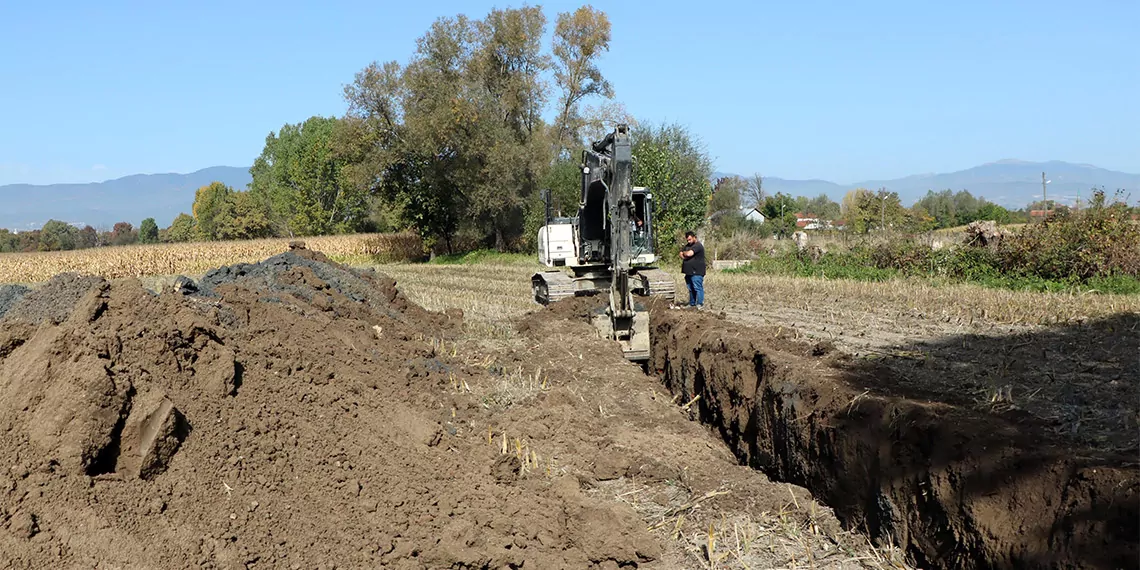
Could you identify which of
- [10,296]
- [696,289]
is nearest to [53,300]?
[10,296]

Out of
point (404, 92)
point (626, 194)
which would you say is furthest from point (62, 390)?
point (404, 92)

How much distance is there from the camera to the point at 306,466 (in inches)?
250

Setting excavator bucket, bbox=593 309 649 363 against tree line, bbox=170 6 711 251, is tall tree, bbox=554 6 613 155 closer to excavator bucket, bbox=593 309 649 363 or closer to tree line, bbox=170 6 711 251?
tree line, bbox=170 6 711 251

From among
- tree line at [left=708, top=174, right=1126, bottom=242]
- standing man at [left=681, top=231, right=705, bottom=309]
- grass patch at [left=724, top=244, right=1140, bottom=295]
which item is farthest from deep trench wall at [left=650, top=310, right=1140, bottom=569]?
tree line at [left=708, top=174, right=1126, bottom=242]

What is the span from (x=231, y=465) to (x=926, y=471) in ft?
15.5

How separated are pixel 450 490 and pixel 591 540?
1.22 metres

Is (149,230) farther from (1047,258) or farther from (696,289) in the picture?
(1047,258)

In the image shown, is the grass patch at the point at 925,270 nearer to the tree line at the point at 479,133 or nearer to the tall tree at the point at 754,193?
the tree line at the point at 479,133

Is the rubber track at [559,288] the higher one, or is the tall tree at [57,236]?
the tall tree at [57,236]

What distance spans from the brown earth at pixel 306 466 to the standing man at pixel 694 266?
242 inches

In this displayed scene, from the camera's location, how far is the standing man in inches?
587

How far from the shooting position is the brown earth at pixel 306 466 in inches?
207

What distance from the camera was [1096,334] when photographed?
10.6 metres

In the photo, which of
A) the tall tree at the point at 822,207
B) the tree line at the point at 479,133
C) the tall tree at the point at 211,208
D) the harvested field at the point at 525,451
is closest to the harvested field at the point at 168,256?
the tree line at the point at 479,133
